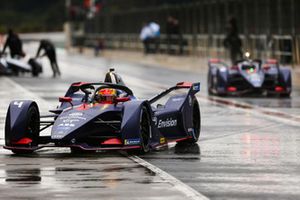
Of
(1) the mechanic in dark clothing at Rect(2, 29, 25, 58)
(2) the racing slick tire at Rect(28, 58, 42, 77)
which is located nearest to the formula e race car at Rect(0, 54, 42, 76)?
(2) the racing slick tire at Rect(28, 58, 42, 77)

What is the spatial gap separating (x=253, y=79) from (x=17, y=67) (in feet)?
58.1

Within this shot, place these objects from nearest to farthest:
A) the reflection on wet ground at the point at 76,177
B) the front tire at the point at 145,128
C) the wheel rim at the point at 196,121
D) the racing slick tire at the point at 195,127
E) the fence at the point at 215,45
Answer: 1. the reflection on wet ground at the point at 76,177
2. the front tire at the point at 145,128
3. the racing slick tire at the point at 195,127
4. the wheel rim at the point at 196,121
5. the fence at the point at 215,45

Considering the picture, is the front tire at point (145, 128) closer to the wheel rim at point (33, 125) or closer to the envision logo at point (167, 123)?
the envision logo at point (167, 123)

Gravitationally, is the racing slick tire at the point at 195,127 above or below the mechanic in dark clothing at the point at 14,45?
above

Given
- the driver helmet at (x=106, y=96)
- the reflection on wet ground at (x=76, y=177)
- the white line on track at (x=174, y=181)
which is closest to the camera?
the white line on track at (x=174, y=181)

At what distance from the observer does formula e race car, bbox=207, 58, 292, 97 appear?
30.4 metres

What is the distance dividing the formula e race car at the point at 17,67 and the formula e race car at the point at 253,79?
1631 cm

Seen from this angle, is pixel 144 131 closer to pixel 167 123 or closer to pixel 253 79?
pixel 167 123

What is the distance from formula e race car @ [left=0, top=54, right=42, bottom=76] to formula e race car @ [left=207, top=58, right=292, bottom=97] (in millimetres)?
16308

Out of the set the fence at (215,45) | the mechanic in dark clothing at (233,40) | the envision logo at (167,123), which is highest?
the envision logo at (167,123)

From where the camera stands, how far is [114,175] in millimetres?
13953

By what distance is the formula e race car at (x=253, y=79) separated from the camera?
30.4 meters

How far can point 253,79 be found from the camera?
30359 mm

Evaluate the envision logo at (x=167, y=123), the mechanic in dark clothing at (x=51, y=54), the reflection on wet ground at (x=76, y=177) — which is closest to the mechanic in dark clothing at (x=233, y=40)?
the mechanic in dark clothing at (x=51, y=54)
